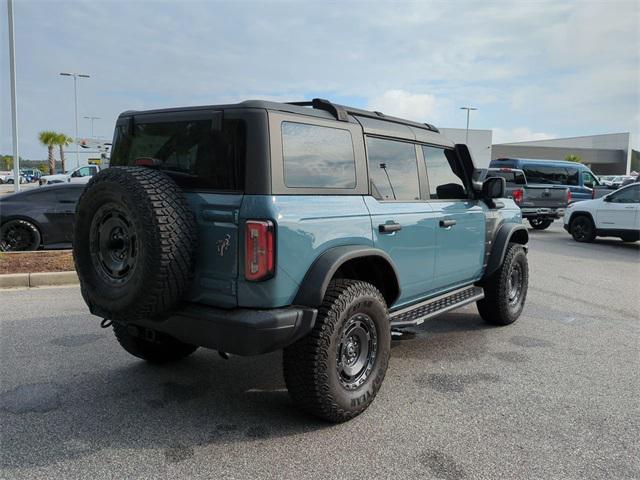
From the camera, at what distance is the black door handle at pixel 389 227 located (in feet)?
12.3

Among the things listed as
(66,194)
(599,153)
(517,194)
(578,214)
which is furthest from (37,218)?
(599,153)

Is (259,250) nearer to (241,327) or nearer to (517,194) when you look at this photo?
(241,327)

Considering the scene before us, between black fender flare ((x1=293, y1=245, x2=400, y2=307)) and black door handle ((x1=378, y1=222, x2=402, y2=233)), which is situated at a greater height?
black door handle ((x1=378, y1=222, x2=402, y2=233))

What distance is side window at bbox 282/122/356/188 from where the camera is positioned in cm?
323

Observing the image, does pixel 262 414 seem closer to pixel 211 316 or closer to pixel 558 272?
pixel 211 316

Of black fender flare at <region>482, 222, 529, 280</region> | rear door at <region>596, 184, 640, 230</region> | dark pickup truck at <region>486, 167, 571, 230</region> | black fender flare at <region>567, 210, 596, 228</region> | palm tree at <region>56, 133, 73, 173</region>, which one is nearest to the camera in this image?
black fender flare at <region>482, 222, 529, 280</region>

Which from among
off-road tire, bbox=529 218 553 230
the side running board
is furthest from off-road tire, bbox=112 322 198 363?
off-road tire, bbox=529 218 553 230

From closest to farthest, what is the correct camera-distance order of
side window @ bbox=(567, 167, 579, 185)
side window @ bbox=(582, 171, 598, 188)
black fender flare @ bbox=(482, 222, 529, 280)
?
black fender flare @ bbox=(482, 222, 529, 280), side window @ bbox=(567, 167, 579, 185), side window @ bbox=(582, 171, 598, 188)

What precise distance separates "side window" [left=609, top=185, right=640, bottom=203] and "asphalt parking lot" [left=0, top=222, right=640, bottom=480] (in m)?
8.31

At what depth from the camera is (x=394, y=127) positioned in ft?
14.1

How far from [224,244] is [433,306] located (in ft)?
7.25

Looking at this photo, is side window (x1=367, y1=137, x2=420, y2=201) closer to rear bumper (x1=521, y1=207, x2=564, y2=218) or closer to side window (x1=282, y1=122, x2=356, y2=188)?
side window (x1=282, y1=122, x2=356, y2=188)

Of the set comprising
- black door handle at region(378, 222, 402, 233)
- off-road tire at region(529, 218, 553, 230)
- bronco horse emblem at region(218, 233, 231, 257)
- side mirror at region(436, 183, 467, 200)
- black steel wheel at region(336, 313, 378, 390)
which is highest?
side mirror at region(436, 183, 467, 200)

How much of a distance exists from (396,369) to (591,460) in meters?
1.68
